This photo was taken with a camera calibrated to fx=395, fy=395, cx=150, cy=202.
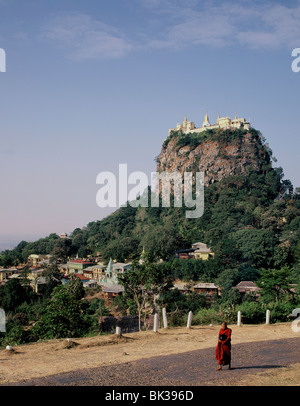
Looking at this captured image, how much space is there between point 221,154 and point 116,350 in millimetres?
55372

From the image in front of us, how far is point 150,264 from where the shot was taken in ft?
52.0

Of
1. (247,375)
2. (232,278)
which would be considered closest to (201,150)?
(232,278)

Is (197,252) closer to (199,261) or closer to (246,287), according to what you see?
(199,261)

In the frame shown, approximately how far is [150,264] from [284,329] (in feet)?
18.3

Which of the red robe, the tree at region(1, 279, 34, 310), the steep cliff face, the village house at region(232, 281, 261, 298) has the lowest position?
the tree at region(1, 279, 34, 310)

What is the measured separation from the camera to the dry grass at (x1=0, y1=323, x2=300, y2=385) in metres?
7.64

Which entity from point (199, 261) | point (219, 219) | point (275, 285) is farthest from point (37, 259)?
point (275, 285)

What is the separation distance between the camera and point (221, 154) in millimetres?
62406

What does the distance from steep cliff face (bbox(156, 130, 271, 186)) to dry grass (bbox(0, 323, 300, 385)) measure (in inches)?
1963

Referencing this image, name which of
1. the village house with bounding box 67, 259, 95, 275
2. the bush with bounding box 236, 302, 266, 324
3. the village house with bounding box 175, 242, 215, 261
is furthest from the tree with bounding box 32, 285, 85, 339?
the village house with bounding box 67, 259, 95, 275

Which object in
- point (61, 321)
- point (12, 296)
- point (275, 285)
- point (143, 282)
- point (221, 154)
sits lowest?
point (12, 296)

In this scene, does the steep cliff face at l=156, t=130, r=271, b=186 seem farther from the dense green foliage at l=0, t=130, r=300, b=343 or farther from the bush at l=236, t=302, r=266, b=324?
the bush at l=236, t=302, r=266, b=324

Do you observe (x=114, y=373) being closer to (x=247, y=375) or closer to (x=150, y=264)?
(x=247, y=375)

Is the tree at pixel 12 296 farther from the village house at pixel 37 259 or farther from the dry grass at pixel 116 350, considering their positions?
the dry grass at pixel 116 350
